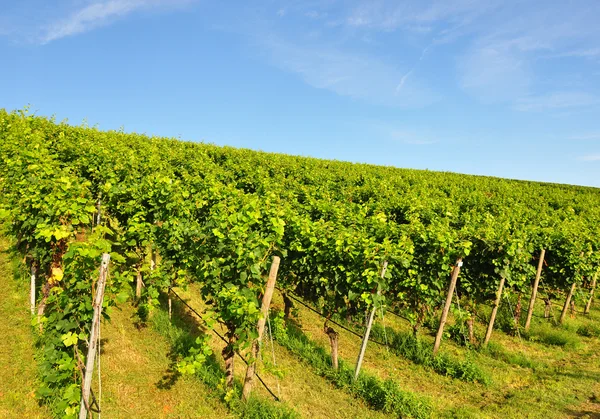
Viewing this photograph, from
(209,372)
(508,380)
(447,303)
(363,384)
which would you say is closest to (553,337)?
(508,380)

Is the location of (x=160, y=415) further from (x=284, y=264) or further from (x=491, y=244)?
(x=491, y=244)

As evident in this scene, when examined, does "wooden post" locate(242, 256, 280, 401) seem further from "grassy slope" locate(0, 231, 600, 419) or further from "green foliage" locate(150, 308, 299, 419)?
"grassy slope" locate(0, 231, 600, 419)

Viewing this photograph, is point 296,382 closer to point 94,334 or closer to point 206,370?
point 206,370

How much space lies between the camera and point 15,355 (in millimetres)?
6074

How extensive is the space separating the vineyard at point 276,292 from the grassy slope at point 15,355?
0.22 meters

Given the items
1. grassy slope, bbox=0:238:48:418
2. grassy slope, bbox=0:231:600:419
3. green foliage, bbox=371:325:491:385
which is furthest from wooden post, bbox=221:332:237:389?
green foliage, bbox=371:325:491:385

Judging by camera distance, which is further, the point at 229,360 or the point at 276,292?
the point at 276,292

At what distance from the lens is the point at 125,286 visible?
5086 mm

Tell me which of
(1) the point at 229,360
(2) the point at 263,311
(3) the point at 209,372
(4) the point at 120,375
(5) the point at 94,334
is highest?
(2) the point at 263,311

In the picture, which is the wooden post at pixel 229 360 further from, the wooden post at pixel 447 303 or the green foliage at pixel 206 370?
the wooden post at pixel 447 303

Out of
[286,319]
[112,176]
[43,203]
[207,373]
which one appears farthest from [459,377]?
[112,176]

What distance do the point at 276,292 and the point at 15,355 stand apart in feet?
20.3

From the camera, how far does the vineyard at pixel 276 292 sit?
208 inches

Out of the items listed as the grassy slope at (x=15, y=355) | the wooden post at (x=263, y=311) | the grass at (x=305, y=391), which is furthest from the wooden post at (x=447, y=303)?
the grassy slope at (x=15, y=355)
